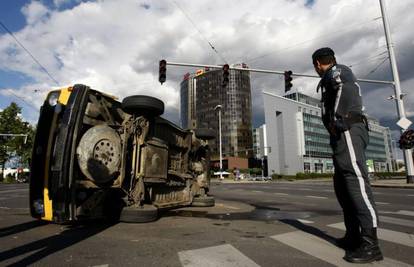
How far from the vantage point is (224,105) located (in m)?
91.8

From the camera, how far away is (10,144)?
53.8 metres

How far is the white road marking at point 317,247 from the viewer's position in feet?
10.2

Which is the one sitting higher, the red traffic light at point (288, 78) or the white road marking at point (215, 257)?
the red traffic light at point (288, 78)

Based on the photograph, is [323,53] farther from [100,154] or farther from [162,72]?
[162,72]

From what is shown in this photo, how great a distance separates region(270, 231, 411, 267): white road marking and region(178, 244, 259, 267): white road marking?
0.77m

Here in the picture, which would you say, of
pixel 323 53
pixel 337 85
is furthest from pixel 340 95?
pixel 323 53

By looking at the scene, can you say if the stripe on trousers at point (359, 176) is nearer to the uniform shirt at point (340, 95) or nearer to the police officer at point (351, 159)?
the police officer at point (351, 159)

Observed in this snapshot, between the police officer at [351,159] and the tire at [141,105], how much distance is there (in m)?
3.06

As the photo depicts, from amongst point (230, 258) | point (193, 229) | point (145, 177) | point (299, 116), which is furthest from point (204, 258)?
point (299, 116)

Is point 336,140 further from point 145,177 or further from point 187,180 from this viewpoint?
point 187,180

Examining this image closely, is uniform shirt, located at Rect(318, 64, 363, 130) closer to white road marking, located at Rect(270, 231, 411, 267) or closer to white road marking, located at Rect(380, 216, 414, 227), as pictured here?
white road marking, located at Rect(270, 231, 411, 267)

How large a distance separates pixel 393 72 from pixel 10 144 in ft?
183

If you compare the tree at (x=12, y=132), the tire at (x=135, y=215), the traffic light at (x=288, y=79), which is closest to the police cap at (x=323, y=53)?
the tire at (x=135, y=215)

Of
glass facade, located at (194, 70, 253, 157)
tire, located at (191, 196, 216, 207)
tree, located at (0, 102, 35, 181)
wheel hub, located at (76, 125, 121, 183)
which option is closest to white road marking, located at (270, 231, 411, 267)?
wheel hub, located at (76, 125, 121, 183)
